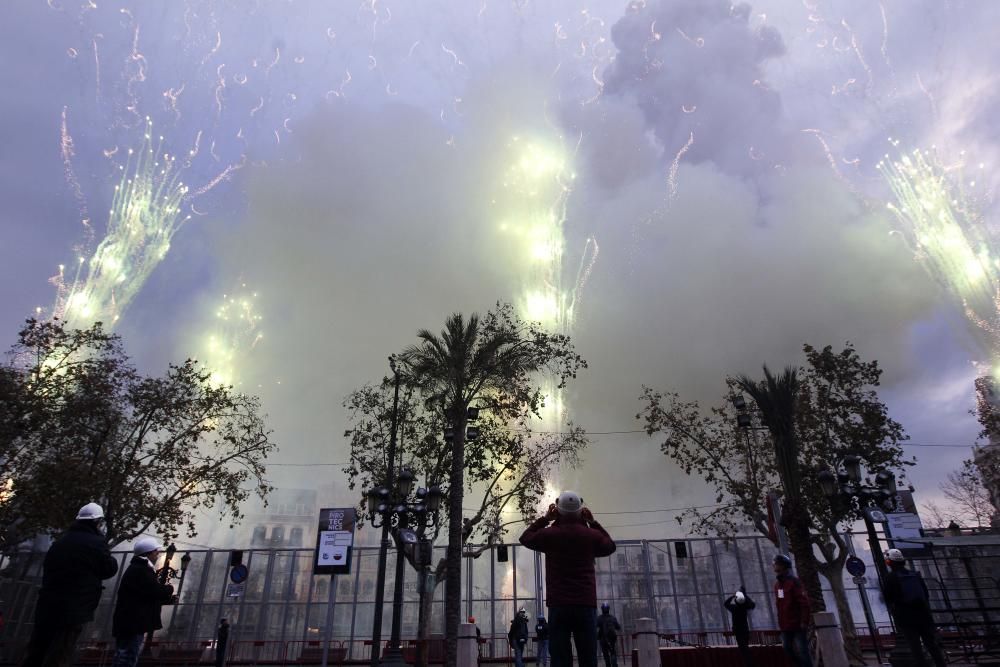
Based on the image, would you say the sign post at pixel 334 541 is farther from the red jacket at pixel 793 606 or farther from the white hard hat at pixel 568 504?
the white hard hat at pixel 568 504

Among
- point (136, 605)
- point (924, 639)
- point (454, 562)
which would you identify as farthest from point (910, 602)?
point (454, 562)

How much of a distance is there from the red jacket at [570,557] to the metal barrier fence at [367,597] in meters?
24.9

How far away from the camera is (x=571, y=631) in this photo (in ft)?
15.1

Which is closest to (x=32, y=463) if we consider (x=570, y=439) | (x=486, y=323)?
(x=486, y=323)

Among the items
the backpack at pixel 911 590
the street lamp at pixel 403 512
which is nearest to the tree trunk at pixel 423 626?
the street lamp at pixel 403 512

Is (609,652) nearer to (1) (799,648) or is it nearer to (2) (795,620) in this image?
(1) (799,648)

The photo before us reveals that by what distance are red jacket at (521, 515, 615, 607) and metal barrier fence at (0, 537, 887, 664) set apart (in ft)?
81.7

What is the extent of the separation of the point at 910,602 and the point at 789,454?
6056 millimetres

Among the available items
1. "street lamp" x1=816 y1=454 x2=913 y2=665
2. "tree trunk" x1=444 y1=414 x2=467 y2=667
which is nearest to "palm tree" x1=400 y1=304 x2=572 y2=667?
"tree trunk" x1=444 y1=414 x2=467 y2=667

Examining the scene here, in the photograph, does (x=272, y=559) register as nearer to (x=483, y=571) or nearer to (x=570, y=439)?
(x=483, y=571)

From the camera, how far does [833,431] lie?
2645 cm

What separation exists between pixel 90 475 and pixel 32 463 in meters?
3.94

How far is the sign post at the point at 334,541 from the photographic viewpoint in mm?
22188

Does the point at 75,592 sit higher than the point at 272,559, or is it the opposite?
the point at 272,559
